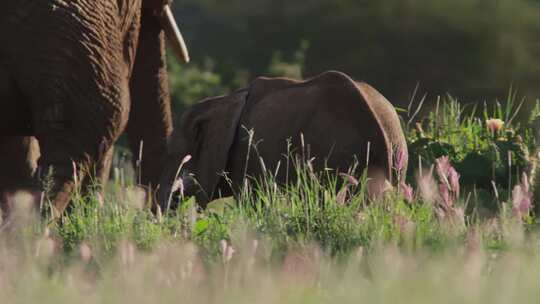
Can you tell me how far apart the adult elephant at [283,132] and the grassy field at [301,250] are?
21cm

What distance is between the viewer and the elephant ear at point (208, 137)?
862 cm

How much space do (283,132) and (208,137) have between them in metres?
0.77

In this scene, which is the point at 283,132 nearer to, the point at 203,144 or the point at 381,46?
the point at 203,144

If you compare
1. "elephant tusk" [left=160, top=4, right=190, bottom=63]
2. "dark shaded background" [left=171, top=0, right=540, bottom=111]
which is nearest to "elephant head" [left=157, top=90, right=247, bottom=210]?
"elephant tusk" [left=160, top=4, right=190, bottom=63]

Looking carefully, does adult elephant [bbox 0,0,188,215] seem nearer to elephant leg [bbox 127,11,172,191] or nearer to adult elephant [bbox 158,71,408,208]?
adult elephant [bbox 158,71,408,208]

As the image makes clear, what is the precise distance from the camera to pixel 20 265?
5469mm

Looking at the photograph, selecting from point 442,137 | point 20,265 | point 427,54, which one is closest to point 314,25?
point 427,54

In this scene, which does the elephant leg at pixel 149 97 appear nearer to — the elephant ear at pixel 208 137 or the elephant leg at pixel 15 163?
the elephant leg at pixel 15 163

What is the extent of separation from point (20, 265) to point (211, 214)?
1739mm

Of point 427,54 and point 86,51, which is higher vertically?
point 86,51

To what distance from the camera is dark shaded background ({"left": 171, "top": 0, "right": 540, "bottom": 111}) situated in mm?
23500

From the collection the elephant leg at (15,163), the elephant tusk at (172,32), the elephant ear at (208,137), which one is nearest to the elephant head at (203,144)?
the elephant ear at (208,137)

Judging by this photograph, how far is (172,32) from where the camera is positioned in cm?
1055

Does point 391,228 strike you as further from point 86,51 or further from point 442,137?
point 442,137
